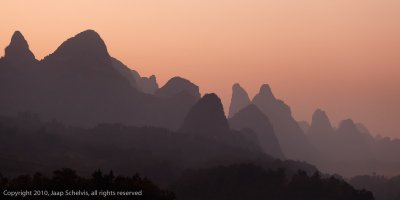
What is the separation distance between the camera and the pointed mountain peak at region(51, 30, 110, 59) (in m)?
178

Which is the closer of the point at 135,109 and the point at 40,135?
the point at 40,135

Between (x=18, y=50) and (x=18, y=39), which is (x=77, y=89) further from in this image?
(x=18, y=39)

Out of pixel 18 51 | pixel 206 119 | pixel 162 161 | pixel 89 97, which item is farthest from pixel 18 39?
pixel 162 161

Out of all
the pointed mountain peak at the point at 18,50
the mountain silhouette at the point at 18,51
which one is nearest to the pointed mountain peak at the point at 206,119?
the mountain silhouette at the point at 18,51

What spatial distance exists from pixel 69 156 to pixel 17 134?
10660mm

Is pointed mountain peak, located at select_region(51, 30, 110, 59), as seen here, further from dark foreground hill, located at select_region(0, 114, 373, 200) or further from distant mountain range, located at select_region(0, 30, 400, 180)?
dark foreground hill, located at select_region(0, 114, 373, 200)

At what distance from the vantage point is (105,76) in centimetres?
17712

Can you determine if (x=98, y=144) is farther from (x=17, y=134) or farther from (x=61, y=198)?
(x=61, y=198)

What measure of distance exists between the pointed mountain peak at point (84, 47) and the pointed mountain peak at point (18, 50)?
12.5m

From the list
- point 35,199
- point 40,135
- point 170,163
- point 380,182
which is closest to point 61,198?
point 35,199

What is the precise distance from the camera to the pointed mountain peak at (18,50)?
16538 centimetres

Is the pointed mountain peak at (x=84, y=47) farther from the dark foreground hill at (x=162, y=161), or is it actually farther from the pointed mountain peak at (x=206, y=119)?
the dark foreground hill at (x=162, y=161)

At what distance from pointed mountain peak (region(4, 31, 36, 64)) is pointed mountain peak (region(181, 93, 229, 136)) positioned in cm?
4958

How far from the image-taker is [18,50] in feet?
548
